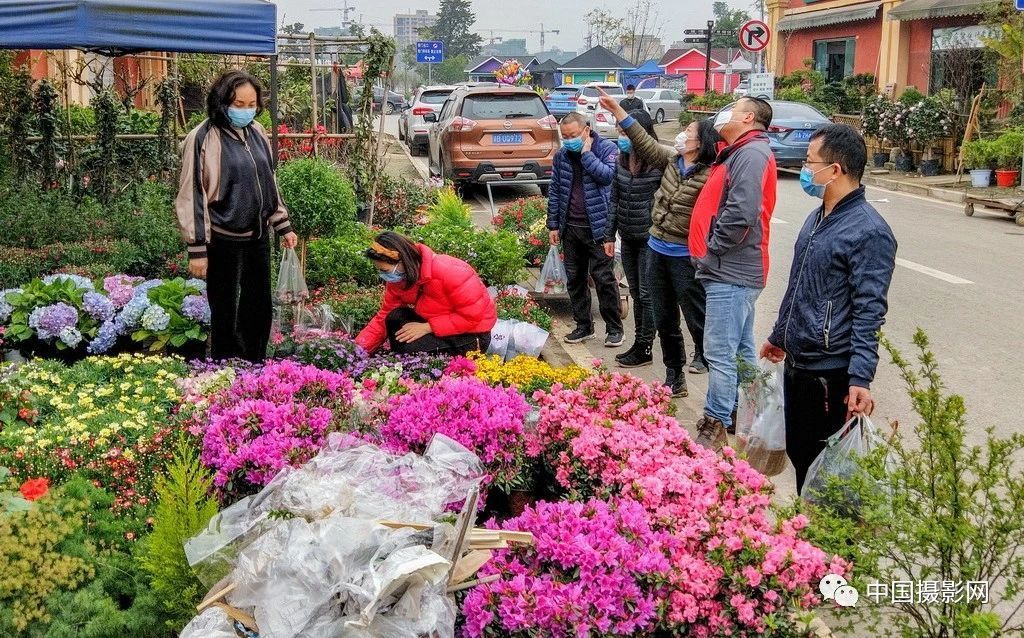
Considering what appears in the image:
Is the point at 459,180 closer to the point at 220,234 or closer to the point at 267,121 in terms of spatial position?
the point at 267,121

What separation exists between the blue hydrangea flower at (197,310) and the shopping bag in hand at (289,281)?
0.64 metres

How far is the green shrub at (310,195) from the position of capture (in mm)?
8555

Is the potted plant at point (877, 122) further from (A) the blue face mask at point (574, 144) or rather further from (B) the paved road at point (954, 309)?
(A) the blue face mask at point (574, 144)

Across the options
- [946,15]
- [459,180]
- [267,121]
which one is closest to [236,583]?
[459,180]

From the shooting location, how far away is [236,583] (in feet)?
9.52

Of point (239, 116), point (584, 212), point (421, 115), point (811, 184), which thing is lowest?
point (584, 212)

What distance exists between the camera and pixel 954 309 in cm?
984

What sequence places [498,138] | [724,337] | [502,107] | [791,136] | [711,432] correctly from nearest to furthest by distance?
[724,337] → [711,432] → [498,138] → [502,107] → [791,136]

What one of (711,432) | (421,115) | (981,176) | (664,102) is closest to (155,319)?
(711,432)

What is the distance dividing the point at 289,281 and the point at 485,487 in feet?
12.2

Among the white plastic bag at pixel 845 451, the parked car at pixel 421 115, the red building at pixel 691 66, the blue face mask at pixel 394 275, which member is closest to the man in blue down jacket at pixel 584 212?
the blue face mask at pixel 394 275

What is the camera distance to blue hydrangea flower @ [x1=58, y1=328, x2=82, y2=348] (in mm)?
6438

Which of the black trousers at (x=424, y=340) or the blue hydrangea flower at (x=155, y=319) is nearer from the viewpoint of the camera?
the black trousers at (x=424, y=340)

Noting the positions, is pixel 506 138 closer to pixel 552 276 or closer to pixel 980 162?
pixel 552 276
